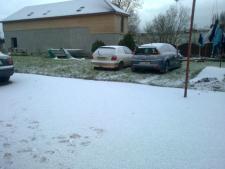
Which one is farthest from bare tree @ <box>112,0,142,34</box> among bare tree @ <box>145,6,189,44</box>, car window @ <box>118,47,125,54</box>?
car window @ <box>118,47,125,54</box>

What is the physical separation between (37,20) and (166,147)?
2902cm

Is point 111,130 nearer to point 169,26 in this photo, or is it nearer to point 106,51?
point 106,51

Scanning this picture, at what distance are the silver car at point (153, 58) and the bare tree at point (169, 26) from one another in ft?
81.4

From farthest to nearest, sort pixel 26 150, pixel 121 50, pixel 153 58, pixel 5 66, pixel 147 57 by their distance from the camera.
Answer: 1. pixel 121 50
2. pixel 147 57
3. pixel 153 58
4. pixel 5 66
5. pixel 26 150

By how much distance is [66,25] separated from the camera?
2716cm

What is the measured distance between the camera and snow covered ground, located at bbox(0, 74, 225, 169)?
3463 millimetres

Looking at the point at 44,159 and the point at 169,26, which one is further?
the point at 169,26

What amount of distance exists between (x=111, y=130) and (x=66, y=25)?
24.4m

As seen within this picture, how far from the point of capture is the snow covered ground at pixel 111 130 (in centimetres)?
346

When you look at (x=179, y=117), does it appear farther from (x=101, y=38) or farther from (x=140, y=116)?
(x=101, y=38)

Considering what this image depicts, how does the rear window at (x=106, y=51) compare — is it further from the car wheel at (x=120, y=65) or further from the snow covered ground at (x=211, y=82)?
the snow covered ground at (x=211, y=82)

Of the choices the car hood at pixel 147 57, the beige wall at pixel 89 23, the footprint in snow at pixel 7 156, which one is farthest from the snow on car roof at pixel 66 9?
the footprint in snow at pixel 7 156

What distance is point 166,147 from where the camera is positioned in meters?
3.88

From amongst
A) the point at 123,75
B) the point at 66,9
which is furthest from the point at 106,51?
the point at 66,9
